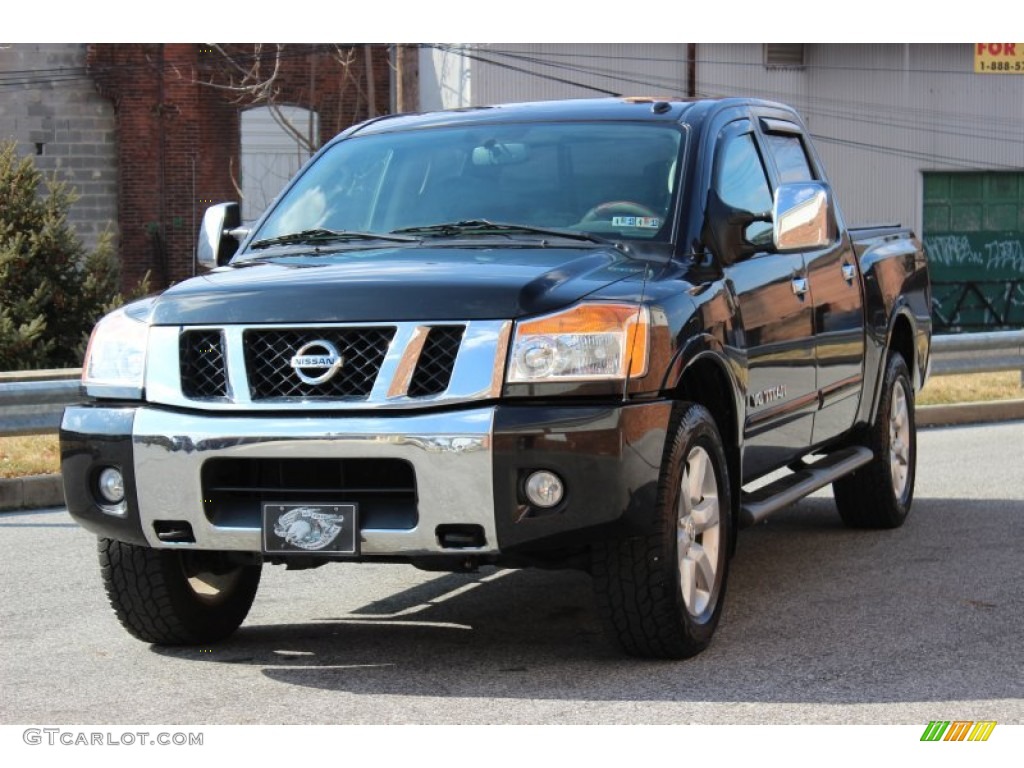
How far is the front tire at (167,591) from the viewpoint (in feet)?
19.5

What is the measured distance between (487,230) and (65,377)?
6.74 meters

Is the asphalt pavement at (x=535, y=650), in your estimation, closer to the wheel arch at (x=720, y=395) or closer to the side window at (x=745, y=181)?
the wheel arch at (x=720, y=395)

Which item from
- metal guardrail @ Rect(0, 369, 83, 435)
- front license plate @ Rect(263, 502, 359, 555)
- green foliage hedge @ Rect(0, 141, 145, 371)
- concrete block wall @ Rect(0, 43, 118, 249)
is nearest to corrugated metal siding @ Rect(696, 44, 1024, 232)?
concrete block wall @ Rect(0, 43, 118, 249)

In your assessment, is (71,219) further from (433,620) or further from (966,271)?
(433,620)

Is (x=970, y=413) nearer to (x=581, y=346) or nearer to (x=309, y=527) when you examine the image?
(x=581, y=346)

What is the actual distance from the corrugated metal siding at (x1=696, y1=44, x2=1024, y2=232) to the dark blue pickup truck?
29762 mm

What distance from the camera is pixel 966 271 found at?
128 feet

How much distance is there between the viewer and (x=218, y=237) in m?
6.96

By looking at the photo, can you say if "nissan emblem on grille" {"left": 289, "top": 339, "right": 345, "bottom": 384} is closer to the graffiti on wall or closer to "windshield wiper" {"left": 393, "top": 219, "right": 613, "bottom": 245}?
"windshield wiper" {"left": 393, "top": 219, "right": 613, "bottom": 245}

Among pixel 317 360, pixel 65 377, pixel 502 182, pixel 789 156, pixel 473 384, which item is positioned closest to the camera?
pixel 473 384

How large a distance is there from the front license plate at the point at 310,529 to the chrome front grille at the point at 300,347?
35 cm

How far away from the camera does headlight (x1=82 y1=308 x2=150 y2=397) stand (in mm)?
5688

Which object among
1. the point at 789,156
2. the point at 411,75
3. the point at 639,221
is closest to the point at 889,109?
the point at 411,75
